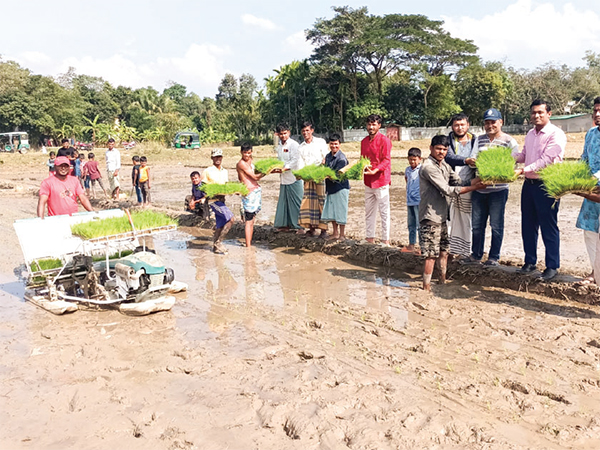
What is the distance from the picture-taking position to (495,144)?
577 cm

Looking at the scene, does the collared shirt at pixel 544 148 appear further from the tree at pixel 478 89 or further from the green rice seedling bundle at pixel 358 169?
the tree at pixel 478 89

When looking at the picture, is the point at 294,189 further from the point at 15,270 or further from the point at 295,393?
the point at 295,393

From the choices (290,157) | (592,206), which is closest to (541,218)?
(592,206)

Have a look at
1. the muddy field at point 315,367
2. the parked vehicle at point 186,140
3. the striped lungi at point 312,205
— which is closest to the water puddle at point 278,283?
the muddy field at point 315,367

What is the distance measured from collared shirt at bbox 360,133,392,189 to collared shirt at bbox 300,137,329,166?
0.93 meters

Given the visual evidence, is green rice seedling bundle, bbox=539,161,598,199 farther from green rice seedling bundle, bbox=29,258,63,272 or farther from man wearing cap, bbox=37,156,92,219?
green rice seedling bundle, bbox=29,258,63,272

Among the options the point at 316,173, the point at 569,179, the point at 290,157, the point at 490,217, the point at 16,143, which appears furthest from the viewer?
the point at 16,143

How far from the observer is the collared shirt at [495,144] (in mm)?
5754

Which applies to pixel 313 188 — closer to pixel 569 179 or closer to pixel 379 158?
pixel 379 158

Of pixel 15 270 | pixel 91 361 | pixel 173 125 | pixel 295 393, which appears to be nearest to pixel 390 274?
pixel 295 393

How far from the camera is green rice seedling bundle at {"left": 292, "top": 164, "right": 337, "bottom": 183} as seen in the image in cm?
723

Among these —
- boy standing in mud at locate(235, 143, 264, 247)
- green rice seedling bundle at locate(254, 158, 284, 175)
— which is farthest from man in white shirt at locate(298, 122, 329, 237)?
boy standing in mud at locate(235, 143, 264, 247)

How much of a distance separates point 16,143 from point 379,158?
1725 inches

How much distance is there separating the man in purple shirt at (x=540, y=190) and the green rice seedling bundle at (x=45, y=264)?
17.0 ft
